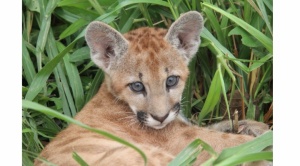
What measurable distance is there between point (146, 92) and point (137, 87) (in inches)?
3.8

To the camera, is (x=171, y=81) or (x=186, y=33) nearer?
(x=171, y=81)

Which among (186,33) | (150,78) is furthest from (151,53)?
(186,33)

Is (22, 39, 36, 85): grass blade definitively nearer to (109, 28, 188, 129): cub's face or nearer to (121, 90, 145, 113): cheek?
(109, 28, 188, 129): cub's face

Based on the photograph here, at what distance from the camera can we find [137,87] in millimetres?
6039

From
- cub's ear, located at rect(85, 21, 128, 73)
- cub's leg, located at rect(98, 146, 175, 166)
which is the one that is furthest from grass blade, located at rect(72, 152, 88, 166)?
cub's ear, located at rect(85, 21, 128, 73)

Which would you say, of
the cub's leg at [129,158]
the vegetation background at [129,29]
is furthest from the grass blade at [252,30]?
the cub's leg at [129,158]

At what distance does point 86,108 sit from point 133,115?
0.40 meters

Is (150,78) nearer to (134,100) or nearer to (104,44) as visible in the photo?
(134,100)

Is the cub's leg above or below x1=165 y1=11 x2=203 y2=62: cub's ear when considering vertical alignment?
below

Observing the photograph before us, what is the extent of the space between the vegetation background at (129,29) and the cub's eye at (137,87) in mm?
637

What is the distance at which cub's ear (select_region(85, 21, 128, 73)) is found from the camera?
602cm

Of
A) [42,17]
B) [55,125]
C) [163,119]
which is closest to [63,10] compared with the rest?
[42,17]

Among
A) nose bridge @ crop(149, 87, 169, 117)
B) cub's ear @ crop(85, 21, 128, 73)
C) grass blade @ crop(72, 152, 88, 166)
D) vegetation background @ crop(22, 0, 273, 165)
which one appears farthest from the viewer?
vegetation background @ crop(22, 0, 273, 165)

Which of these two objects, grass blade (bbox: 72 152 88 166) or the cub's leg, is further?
the cub's leg
